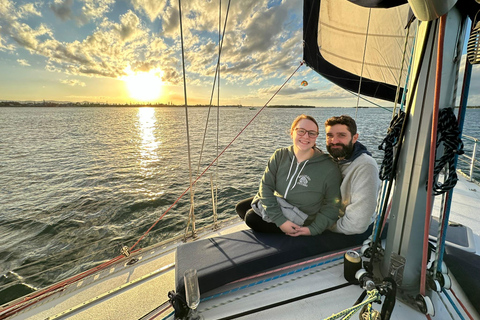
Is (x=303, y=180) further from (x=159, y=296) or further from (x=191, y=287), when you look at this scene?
(x=159, y=296)

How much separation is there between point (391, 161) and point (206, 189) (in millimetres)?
5906

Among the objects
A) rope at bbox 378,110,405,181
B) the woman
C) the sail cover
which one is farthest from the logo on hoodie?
the sail cover

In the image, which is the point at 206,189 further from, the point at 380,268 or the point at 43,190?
the point at 380,268

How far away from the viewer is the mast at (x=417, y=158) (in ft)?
3.41

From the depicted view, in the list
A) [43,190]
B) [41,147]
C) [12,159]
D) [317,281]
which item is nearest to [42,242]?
[43,190]

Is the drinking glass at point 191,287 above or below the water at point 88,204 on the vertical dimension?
above

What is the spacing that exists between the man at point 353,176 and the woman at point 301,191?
0.24 feet

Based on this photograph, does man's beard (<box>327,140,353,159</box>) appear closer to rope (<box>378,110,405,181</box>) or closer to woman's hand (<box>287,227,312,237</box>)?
rope (<box>378,110,405,181</box>)

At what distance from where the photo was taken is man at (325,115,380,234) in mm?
1607

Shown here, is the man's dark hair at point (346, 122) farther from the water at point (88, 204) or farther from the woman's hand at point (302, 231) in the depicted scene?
the water at point (88, 204)

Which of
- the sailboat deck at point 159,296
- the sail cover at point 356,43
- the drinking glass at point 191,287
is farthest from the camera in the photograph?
the sail cover at point 356,43

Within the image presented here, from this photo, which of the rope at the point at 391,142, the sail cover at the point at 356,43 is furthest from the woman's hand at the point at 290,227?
the sail cover at the point at 356,43

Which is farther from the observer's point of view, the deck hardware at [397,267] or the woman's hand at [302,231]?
the woman's hand at [302,231]

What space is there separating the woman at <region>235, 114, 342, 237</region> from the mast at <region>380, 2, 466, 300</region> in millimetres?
526
